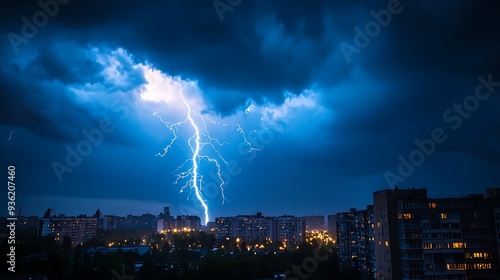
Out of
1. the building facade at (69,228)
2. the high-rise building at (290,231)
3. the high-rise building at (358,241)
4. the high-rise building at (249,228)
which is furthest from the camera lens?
the high-rise building at (249,228)

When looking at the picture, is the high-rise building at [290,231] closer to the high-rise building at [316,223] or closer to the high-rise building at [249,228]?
the high-rise building at [249,228]

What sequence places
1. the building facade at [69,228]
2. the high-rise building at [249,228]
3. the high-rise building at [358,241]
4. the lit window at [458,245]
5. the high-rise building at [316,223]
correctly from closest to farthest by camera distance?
the lit window at [458,245] → the high-rise building at [358,241] → the building facade at [69,228] → the high-rise building at [249,228] → the high-rise building at [316,223]

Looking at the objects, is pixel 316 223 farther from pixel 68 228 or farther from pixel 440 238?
pixel 440 238

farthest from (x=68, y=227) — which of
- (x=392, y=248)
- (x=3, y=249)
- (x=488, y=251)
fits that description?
(x=488, y=251)

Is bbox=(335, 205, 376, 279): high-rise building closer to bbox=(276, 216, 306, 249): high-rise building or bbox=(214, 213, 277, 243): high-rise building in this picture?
bbox=(276, 216, 306, 249): high-rise building

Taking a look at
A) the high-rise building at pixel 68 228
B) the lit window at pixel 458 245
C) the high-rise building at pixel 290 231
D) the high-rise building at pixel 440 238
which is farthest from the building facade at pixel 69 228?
the lit window at pixel 458 245

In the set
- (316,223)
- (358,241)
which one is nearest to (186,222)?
(316,223)

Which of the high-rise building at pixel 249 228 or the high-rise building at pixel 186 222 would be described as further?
the high-rise building at pixel 186 222
